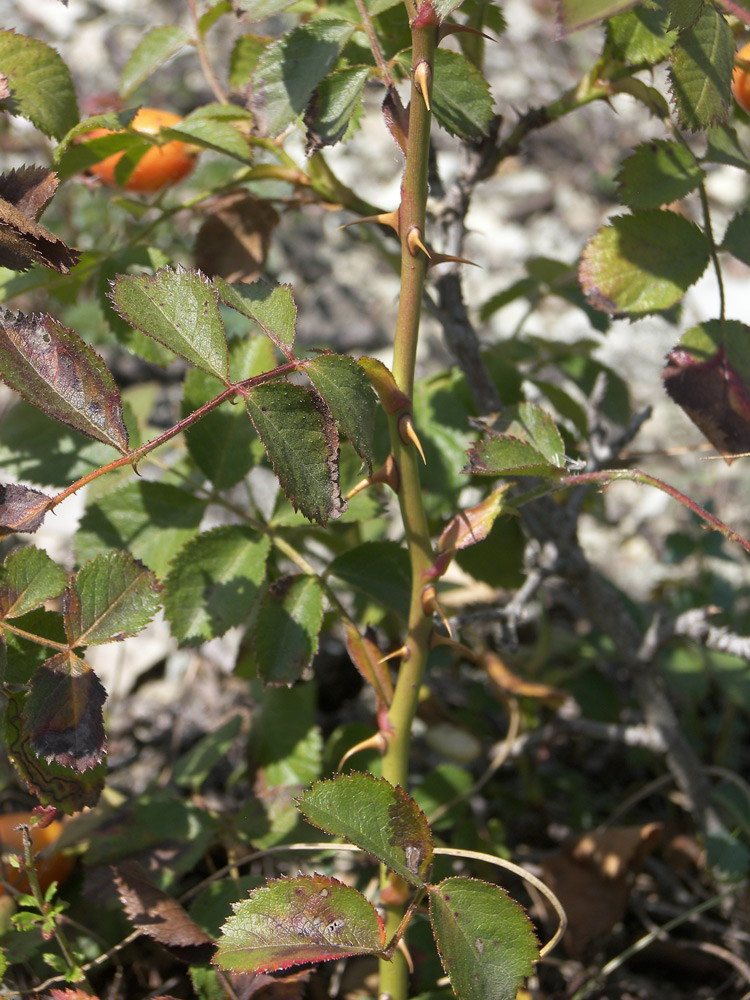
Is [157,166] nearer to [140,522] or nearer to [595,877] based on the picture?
[140,522]

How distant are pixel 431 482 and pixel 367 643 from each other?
12.8 inches

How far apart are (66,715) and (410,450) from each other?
1.30ft

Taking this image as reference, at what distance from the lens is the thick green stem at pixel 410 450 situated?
2.41ft

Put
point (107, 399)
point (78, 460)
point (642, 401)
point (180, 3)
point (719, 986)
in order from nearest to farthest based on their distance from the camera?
point (107, 399), point (78, 460), point (719, 986), point (642, 401), point (180, 3)

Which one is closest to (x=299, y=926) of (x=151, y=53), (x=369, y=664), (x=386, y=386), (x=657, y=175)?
(x=369, y=664)

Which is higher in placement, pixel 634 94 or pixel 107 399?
pixel 634 94

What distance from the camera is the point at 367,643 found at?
0.93 meters

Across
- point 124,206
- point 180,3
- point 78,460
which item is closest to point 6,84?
point 124,206

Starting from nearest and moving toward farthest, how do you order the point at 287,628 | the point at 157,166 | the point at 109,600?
the point at 109,600
the point at 287,628
the point at 157,166

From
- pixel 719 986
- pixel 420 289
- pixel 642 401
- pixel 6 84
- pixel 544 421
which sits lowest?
pixel 719 986

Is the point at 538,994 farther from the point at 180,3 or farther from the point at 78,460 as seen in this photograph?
the point at 180,3

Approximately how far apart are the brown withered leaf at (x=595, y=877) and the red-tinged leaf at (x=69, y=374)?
0.96 metres

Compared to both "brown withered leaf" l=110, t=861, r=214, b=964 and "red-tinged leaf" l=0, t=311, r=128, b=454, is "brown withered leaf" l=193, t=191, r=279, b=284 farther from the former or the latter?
"brown withered leaf" l=110, t=861, r=214, b=964

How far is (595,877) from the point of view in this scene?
129 centimetres
